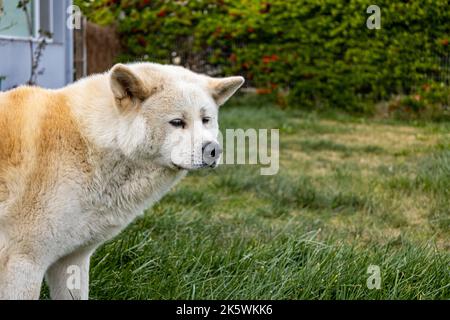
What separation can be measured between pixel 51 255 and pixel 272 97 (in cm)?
1046

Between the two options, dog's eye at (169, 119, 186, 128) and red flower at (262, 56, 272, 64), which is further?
red flower at (262, 56, 272, 64)

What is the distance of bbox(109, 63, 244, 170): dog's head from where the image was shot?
Answer: 102 inches

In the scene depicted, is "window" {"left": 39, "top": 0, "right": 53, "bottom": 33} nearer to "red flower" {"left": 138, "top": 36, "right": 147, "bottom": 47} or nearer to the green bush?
the green bush

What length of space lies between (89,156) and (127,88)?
31 centimetres

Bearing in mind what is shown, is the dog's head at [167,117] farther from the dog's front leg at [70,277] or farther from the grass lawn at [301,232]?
the grass lawn at [301,232]

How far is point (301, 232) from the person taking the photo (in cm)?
416

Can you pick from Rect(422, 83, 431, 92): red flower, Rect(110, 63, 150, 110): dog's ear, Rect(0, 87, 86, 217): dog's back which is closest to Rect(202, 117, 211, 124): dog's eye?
Rect(110, 63, 150, 110): dog's ear

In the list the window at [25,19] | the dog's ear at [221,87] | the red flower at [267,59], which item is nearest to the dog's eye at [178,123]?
the dog's ear at [221,87]

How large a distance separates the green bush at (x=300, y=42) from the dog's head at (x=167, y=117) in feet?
29.8

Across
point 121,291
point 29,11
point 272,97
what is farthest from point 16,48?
point 272,97

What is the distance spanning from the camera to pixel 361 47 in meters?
11.6

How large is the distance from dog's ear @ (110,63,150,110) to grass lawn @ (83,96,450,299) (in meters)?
0.93

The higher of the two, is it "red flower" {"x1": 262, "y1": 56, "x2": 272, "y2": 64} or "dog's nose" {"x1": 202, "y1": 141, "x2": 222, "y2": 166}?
"dog's nose" {"x1": 202, "y1": 141, "x2": 222, "y2": 166}

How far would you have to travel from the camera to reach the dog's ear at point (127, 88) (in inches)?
101
